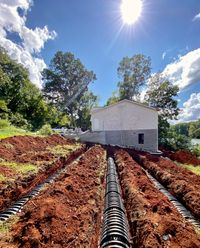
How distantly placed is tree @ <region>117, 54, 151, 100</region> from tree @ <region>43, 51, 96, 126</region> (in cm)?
939

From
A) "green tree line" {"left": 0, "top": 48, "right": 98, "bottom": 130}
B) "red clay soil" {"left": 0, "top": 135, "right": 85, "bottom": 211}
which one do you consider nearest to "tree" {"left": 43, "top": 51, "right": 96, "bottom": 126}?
"green tree line" {"left": 0, "top": 48, "right": 98, "bottom": 130}

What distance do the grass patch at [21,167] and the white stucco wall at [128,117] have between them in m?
16.8

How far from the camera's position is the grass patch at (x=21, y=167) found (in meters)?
7.01

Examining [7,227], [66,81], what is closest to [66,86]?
[66,81]

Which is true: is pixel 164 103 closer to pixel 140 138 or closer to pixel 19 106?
pixel 140 138

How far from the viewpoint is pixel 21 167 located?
24.3 ft

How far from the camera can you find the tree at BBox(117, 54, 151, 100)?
121 ft

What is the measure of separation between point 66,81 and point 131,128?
23.7 meters

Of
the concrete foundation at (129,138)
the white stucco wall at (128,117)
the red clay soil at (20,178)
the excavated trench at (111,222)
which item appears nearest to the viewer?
the excavated trench at (111,222)

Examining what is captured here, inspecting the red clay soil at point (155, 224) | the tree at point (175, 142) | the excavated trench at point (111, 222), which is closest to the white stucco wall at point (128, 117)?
the tree at point (175, 142)

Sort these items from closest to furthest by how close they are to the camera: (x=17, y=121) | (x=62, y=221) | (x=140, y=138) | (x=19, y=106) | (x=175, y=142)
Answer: (x=62, y=221) → (x=17, y=121) → (x=19, y=106) → (x=140, y=138) → (x=175, y=142)

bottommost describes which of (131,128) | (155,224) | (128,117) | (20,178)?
(155,224)

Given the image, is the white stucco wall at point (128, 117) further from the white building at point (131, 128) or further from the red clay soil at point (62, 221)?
the red clay soil at point (62, 221)

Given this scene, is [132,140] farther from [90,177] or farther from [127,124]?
[90,177]
